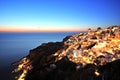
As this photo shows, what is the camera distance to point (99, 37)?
108875 mm

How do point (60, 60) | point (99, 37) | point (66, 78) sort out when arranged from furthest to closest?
point (99, 37) < point (60, 60) < point (66, 78)

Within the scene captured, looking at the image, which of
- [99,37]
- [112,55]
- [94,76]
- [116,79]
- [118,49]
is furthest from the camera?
[99,37]

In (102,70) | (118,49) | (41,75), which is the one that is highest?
(118,49)

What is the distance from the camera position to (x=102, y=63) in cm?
7675

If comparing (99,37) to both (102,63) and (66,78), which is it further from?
(66,78)

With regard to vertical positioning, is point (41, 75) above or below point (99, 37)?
below

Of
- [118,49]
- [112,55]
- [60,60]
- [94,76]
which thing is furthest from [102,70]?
[60,60]

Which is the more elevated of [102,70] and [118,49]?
[118,49]

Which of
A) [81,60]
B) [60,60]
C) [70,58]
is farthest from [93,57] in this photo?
[60,60]

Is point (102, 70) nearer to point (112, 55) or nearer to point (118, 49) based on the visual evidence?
point (112, 55)

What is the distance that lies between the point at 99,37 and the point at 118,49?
22932 mm

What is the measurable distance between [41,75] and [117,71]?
1609 inches

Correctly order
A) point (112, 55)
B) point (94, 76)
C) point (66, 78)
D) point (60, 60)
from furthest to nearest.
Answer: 1. point (60, 60)
2. point (112, 55)
3. point (66, 78)
4. point (94, 76)

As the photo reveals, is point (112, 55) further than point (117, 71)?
Yes
